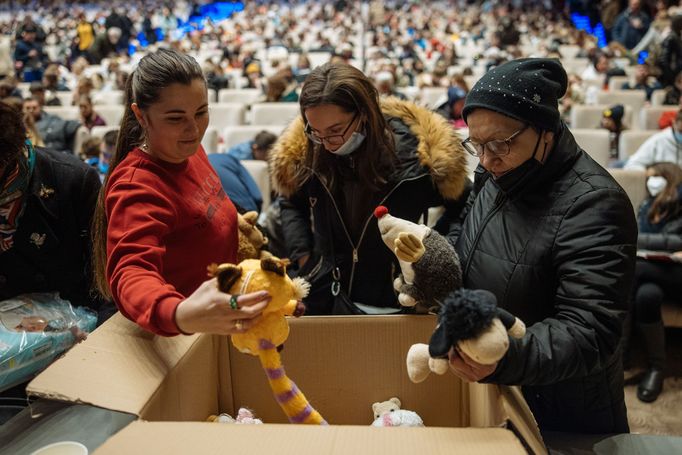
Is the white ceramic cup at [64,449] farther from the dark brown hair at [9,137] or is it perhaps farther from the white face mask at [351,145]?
the white face mask at [351,145]

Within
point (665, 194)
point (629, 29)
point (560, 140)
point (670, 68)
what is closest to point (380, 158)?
point (560, 140)

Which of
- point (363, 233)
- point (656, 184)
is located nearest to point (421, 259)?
point (363, 233)

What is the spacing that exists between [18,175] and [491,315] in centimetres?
99

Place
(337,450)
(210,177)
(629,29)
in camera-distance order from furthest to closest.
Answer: (629,29) < (210,177) < (337,450)

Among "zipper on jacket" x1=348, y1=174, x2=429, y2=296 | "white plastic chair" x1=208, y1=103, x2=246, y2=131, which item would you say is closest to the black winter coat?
"zipper on jacket" x1=348, y1=174, x2=429, y2=296

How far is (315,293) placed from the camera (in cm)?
154

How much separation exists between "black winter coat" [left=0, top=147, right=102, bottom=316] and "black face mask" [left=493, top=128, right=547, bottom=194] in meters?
0.87

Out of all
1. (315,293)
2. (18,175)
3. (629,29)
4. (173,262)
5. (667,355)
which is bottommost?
(667,355)

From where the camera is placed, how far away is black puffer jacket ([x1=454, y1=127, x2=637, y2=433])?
2.73ft

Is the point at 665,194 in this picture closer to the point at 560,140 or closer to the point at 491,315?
the point at 560,140

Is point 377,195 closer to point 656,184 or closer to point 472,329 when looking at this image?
point 472,329

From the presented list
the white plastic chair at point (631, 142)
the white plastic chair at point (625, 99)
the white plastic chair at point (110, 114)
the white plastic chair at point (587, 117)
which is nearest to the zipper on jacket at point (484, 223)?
the white plastic chair at point (631, 142)

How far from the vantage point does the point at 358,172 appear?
4.77ft

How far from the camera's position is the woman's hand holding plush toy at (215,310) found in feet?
2.44
